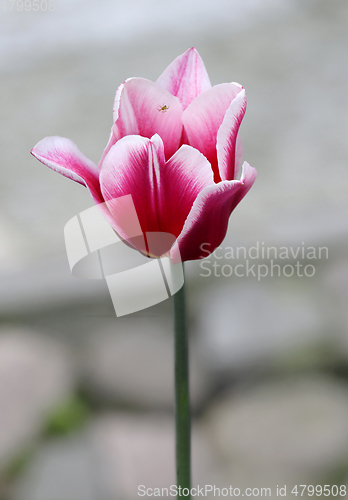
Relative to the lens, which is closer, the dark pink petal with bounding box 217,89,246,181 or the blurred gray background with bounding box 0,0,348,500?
the dark pink petal with bounding box 217,89,246,181

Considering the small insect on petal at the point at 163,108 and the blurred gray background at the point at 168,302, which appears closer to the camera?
the small insect on petal at the point at 163,108

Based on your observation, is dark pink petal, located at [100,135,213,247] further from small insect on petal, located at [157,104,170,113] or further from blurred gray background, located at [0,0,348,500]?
blurred gray background, located at [0,0,348,500]

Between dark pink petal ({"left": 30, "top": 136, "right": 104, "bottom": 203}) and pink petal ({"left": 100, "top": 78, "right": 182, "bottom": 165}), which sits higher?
pink petal ({"left": 100, "top": 78, "right": 182, "bottom": 165})

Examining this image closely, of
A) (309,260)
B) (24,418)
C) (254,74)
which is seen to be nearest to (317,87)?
(254,74)

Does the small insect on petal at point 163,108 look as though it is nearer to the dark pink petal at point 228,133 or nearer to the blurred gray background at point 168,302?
the dark pink petal at point 228,133

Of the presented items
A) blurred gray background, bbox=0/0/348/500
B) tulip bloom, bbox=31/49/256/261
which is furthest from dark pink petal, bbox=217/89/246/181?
blurred gray background, bbox=0/0/348/500

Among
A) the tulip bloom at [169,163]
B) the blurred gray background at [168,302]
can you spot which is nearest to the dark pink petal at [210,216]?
the tulip bloom at [169,163]

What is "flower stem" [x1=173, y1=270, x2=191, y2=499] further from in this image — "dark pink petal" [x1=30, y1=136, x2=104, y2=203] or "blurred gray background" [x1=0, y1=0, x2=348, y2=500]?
"blurred gray background" [x1=0, y1=0, x2=348, y2=500]
